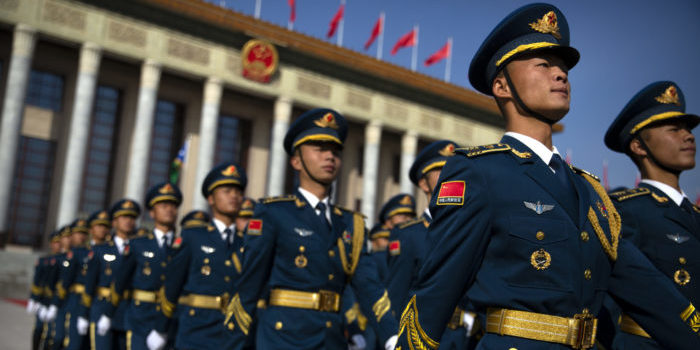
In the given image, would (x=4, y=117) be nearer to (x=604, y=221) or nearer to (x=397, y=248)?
(x=397, y=248)

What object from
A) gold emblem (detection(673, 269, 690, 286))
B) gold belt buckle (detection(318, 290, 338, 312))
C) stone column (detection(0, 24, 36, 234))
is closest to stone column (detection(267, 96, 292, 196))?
stone column (detection(0, 24, 36, 234))

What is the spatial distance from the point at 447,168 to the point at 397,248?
3413mm

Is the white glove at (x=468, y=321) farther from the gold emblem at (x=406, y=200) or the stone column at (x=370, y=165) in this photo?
the stone column at (x=370, y=165)

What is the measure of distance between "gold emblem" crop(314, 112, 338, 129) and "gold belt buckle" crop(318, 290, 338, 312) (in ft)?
4.14

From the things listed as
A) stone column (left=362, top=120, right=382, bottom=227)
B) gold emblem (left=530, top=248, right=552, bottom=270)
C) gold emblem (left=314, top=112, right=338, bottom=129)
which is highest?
stone column (left=362, top=120, right=382, bottom=227)

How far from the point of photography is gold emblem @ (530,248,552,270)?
7.23 ft

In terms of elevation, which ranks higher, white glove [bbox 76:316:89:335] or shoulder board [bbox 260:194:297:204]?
shoulder board [bbox 260:194:297:204]

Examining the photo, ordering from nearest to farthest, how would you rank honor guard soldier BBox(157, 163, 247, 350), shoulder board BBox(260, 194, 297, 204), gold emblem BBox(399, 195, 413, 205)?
shoulder board BBox(260, 194, 297, 204)
honor guard soldier BBox(157, 163, 247, 350)
gold emblem BBox(399, 195, 413, 205)

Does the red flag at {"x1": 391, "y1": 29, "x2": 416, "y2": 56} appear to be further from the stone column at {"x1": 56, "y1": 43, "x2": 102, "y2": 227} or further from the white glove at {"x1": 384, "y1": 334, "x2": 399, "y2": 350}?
the white glove at {"x1": 384, "y1": 334, "x2": 399, "y2": 350}

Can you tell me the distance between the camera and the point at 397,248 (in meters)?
5.73

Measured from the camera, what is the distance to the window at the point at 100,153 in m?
Result: 29.2

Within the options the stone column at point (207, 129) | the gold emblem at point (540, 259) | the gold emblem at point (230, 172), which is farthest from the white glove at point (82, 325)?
the stone column at point (207, 129)

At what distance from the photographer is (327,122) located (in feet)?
15.7

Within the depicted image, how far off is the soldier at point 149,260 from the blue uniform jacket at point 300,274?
12.6 feet
